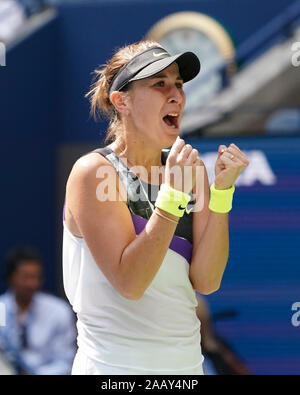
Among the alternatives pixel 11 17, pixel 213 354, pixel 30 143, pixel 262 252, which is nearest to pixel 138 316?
pixel 213 354

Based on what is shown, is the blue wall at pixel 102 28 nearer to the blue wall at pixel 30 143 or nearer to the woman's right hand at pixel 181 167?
the blue wall at pixel 30 143

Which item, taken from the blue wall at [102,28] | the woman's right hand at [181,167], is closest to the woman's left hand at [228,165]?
the woman's right hand at [181,167]

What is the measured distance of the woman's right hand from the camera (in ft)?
7.45

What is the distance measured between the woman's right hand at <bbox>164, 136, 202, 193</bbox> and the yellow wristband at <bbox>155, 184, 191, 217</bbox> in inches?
0.7

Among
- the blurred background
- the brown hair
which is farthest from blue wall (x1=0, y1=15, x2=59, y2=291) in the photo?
the brown hair

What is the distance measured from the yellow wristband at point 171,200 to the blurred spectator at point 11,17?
22.5ft

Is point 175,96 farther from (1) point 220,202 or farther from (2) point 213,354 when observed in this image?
(2) point 213,354

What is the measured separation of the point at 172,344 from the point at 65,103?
6.74 meters

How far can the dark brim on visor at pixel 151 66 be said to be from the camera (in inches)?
94.6

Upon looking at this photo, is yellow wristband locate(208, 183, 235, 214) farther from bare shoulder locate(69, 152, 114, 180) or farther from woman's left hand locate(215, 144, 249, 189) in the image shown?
bare shoulder locate(69, 152, 114, 180)

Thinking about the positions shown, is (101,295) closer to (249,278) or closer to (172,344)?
(172,344)

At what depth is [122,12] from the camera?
8.87 m

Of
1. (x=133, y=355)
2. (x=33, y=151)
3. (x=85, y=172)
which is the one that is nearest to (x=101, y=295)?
(x=133, y=355)

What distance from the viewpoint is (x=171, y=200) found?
7.38ft
